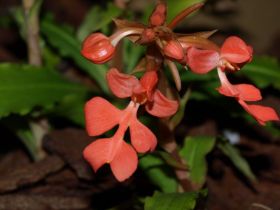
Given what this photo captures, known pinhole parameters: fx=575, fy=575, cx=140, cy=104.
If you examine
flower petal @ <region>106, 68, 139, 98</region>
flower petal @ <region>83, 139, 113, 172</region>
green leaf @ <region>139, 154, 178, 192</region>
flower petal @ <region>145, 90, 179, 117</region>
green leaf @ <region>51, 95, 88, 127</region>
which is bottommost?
green leaf @ <region>139, 154, 178, 192</region>

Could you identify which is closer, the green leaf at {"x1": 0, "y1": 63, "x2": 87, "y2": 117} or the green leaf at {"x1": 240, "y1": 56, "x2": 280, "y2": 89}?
the green leaf at {"x1": 0, "y1": 63, "x2": 87, "y2": 117}

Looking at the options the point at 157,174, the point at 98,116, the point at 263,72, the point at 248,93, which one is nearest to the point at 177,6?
the point at 263,72

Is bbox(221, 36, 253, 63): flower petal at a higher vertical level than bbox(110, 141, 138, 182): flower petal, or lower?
higher

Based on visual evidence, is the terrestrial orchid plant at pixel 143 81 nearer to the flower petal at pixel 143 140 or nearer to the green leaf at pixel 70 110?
the flower petal at pixel 143 140

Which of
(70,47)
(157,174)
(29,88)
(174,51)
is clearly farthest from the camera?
(70,47)

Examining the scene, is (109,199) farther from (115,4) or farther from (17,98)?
(115,4)

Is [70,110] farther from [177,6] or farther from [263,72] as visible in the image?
[263,72]

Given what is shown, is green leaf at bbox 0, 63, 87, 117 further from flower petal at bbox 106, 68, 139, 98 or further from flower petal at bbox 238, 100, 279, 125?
flower petal at bbox 238, 100, 279, 125

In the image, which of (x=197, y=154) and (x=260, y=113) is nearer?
(x=260, y=113)

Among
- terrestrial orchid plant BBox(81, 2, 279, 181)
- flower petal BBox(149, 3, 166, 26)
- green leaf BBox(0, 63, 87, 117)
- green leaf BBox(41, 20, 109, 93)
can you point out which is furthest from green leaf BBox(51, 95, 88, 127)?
flower petal BBox(149, 3, 166, 26)
